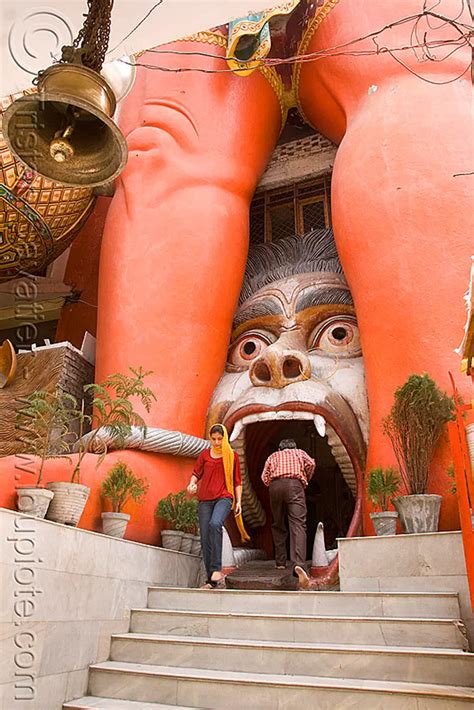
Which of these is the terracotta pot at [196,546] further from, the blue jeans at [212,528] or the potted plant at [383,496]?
the potted plant at [383,496]

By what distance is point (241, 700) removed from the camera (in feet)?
11.5

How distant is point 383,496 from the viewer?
5.02 metres

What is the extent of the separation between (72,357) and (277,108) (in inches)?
161

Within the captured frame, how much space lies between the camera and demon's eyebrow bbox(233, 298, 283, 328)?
7090 millimetres

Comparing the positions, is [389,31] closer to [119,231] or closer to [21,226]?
[119,231]

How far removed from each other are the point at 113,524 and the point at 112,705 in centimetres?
157

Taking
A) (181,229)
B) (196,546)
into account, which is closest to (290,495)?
(196,546)

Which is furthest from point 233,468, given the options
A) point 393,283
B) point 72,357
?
point 72,357

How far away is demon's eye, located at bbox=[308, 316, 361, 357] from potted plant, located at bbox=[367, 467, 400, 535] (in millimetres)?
1762

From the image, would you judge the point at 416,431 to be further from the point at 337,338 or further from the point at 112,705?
the point at 112,705

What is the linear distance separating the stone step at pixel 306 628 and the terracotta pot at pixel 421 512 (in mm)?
939

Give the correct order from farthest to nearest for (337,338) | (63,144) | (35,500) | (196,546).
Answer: (337,338) → (196,546) → (35,500) → (63,144)

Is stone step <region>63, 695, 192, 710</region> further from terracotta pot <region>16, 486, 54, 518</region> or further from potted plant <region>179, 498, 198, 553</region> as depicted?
potted plant <region>179, 498, 198, 553</region>

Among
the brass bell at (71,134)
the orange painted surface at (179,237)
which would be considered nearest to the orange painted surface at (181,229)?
the orange painted surface at (179,237)
